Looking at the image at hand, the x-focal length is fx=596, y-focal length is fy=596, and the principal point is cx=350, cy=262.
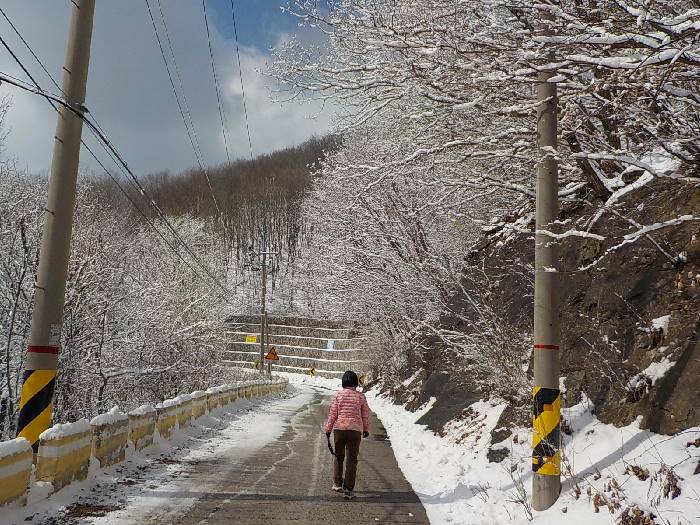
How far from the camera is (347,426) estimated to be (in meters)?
8.02

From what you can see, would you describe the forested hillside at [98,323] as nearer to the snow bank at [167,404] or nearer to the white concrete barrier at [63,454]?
the snow bank at [167,404]

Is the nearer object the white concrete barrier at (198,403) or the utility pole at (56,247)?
the utility pole at (56,247)

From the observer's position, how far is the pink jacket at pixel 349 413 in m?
8.05

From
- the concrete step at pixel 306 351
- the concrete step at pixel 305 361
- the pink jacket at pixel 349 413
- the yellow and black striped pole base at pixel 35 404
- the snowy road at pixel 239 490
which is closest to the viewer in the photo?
the snowy road at pixel 239 490

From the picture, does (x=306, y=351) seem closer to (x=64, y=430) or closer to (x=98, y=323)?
(x=98, y=323)

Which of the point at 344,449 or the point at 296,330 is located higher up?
the point at 296,330

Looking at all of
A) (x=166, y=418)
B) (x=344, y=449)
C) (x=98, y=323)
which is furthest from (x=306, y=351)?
(x=344, y=449)

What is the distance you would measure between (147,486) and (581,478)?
5.18m

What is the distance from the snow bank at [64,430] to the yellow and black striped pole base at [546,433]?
5092 mm

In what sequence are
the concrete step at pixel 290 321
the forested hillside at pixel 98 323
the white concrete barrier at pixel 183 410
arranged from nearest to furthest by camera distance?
the white concrete barrier at pixel 183 410, the forested hillside at pixel 98 323, the concrete step at pixel 290 321

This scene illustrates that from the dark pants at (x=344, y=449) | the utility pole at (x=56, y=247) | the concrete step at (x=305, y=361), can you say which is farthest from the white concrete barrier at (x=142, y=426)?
the concrete step at (x=305, y=361)

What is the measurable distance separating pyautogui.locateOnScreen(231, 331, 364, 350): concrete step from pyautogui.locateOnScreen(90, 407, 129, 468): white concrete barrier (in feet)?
169

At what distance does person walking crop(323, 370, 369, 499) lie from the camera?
789cm

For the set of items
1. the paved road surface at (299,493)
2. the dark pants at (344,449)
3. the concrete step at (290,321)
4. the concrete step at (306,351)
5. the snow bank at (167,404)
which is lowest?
the paved road surface at (299,493)
